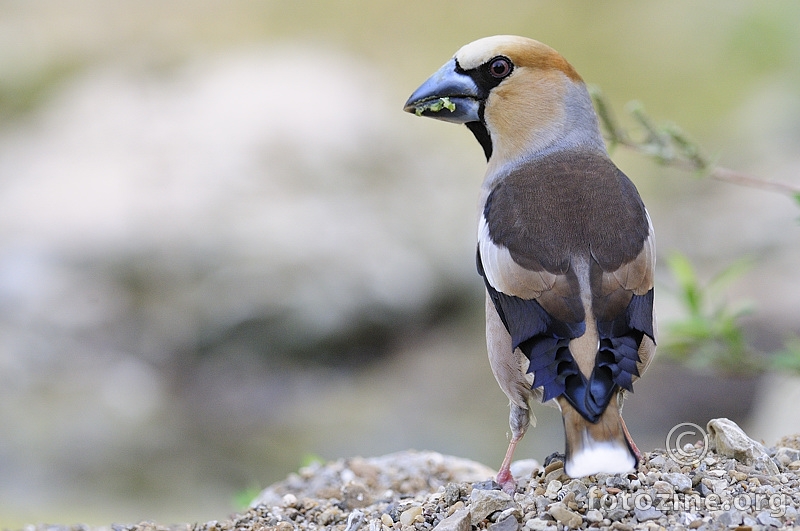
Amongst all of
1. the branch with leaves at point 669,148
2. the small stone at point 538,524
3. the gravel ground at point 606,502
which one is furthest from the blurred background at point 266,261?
the small stone at point 538,524

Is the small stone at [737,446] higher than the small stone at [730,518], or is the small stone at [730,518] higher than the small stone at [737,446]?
the small stone at [737,446]

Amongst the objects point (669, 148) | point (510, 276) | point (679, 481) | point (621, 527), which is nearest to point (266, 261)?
point (669, 148)

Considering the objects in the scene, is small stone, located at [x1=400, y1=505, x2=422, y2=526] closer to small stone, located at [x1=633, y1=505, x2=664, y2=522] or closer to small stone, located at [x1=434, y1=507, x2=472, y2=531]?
small stone, located at [x1=434, y1=507, x2=472, y2=531]

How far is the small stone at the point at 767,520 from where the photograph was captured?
279 centimetres

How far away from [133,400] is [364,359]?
2546 mm

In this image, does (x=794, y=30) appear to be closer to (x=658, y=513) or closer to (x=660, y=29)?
(x=660, y=29)

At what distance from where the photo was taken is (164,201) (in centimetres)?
1107

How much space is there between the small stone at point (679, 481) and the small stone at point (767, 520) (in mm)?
301

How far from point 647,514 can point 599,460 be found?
22cm

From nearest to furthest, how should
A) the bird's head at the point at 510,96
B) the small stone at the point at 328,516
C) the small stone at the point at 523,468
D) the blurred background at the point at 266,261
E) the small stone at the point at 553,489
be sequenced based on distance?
the small stone at the point at 553,489, the small stone at the point at 328,516, the bird's head at the point at 510,96, the small stone at the point at 523,468, the blurred background at the point at 266,261

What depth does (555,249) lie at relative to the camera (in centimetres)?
334

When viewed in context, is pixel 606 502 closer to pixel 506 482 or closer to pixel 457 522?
pixel 457 522

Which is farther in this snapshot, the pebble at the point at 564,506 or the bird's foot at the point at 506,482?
the bird's foot at the point at 506,482

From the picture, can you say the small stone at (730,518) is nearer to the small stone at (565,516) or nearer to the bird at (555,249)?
the bird at (555,249)
